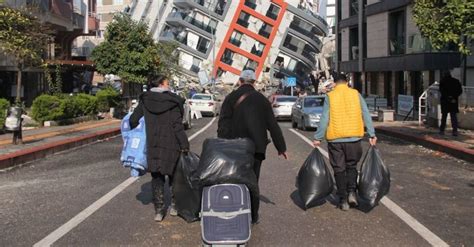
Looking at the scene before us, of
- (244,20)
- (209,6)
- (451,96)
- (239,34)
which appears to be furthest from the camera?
(239,34)

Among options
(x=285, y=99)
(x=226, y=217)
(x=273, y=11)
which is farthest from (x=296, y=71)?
(x=226, y=217)

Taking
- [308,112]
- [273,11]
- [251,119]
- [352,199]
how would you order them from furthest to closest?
[273,11] → [308,112] → [352,199] → [251,119]

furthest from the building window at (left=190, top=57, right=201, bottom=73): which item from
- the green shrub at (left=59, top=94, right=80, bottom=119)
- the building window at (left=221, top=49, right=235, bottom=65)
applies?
the green shrub at (left=59, top=94, right=80, bottom=119)

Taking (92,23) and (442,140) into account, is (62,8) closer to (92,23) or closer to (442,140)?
(92,23)

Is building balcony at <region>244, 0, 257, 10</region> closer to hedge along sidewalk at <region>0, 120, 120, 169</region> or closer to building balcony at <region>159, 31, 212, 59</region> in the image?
building balcony at <region>159, 31, 212, 59</region>

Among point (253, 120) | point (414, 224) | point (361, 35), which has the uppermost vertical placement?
point (361, 35)

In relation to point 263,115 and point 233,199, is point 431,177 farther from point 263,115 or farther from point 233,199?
point 233,199

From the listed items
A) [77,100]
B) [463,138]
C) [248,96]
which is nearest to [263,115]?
[248,96]

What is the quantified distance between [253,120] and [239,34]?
232ft

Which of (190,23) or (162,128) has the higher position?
(190,23)

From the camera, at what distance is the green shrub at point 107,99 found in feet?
88.4

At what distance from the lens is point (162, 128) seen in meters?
6.51

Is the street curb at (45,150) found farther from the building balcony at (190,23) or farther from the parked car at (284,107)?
the building balcony at (190,23)

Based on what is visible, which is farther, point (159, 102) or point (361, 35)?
point (361, 35)
